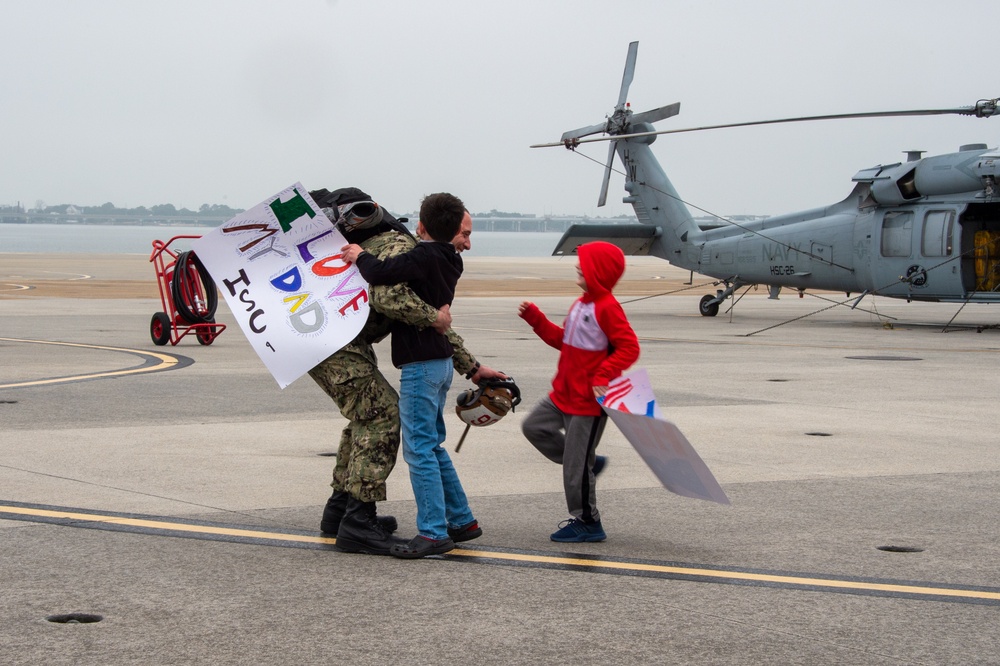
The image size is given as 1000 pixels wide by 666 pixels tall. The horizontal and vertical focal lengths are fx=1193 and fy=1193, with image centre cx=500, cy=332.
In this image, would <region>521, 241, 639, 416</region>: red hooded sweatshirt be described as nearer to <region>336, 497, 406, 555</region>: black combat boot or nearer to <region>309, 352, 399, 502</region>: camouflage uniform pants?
<region>309, 352, 399, 502</region>: camouflage uniform pants

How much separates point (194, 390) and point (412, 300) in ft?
23.4

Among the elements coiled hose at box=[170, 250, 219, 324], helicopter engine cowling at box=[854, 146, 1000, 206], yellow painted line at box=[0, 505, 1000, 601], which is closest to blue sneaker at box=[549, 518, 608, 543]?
yellow painted line at box=[0, 505, 1000, 601]

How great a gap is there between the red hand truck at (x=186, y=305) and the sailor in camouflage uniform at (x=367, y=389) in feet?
37.9

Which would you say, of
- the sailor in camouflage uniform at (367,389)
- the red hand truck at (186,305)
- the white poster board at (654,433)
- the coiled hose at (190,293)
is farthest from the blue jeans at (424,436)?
the red hand truck at (186,305)

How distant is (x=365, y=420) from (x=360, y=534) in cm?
56

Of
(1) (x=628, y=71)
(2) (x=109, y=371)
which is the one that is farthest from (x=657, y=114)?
(2) (x=109, y=371)

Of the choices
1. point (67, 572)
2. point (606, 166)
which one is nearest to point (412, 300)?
point (67, 572)

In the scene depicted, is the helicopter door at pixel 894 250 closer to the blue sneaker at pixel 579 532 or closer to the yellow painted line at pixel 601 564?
the blue sneaker at pixel 579 532

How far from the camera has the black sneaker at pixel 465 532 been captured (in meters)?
6.08

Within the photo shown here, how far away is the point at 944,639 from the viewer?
458 centimetres

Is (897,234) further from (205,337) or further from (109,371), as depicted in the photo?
(109,371)

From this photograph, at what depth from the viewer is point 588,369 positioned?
6211 mm

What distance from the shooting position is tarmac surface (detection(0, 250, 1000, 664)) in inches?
178

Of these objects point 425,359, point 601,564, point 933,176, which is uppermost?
point 933,176
